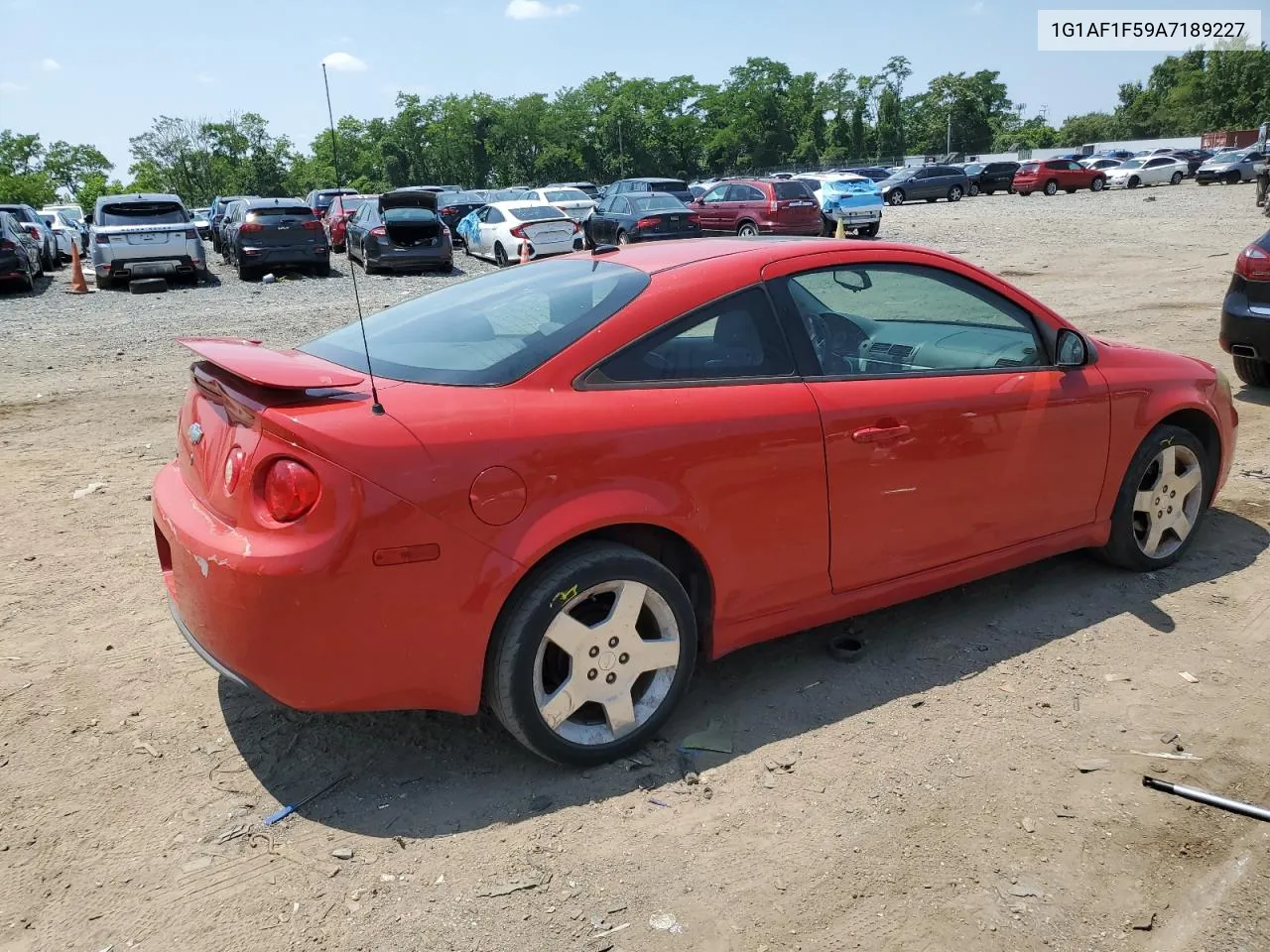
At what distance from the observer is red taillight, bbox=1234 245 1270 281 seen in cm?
685

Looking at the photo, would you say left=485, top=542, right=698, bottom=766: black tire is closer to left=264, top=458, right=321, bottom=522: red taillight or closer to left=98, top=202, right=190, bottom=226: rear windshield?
left=264, top=458, right=321, bottom=522: red taillight

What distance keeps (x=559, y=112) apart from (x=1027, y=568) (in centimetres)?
10389

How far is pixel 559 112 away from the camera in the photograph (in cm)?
10106

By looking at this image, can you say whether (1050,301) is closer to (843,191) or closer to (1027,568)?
(1027,568)

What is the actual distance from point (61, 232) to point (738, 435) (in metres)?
28.9

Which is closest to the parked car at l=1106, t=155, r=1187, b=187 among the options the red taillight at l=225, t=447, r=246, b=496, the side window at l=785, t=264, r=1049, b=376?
the side window at l=785, t=264, r=1049, b=376

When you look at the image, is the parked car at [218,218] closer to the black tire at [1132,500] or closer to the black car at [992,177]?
the black tire at [1132,500]

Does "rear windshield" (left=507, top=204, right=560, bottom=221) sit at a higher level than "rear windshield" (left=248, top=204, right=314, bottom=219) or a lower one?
lower

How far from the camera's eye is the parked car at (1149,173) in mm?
44719

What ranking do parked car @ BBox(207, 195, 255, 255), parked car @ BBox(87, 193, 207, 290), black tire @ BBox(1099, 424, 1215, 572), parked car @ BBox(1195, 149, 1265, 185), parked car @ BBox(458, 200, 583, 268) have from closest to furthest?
black tire @ BBox(1099, 424, 1215, 572)
parked car @ BBox(87, 193, 207, 290)
parked car @ BBox(458, 200, 583, 268)
parked car @ BBox(207, 195, 255, 255)
parked car @ BBox(1195, 149, 1265, 185)

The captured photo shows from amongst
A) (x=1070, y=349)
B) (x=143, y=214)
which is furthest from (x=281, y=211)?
(x=1070, y=349)

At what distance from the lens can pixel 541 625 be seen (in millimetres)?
2816

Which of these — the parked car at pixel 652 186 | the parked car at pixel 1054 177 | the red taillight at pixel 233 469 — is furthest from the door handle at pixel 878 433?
the parked car at pixel 1054 177

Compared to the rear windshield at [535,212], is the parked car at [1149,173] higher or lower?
higher
